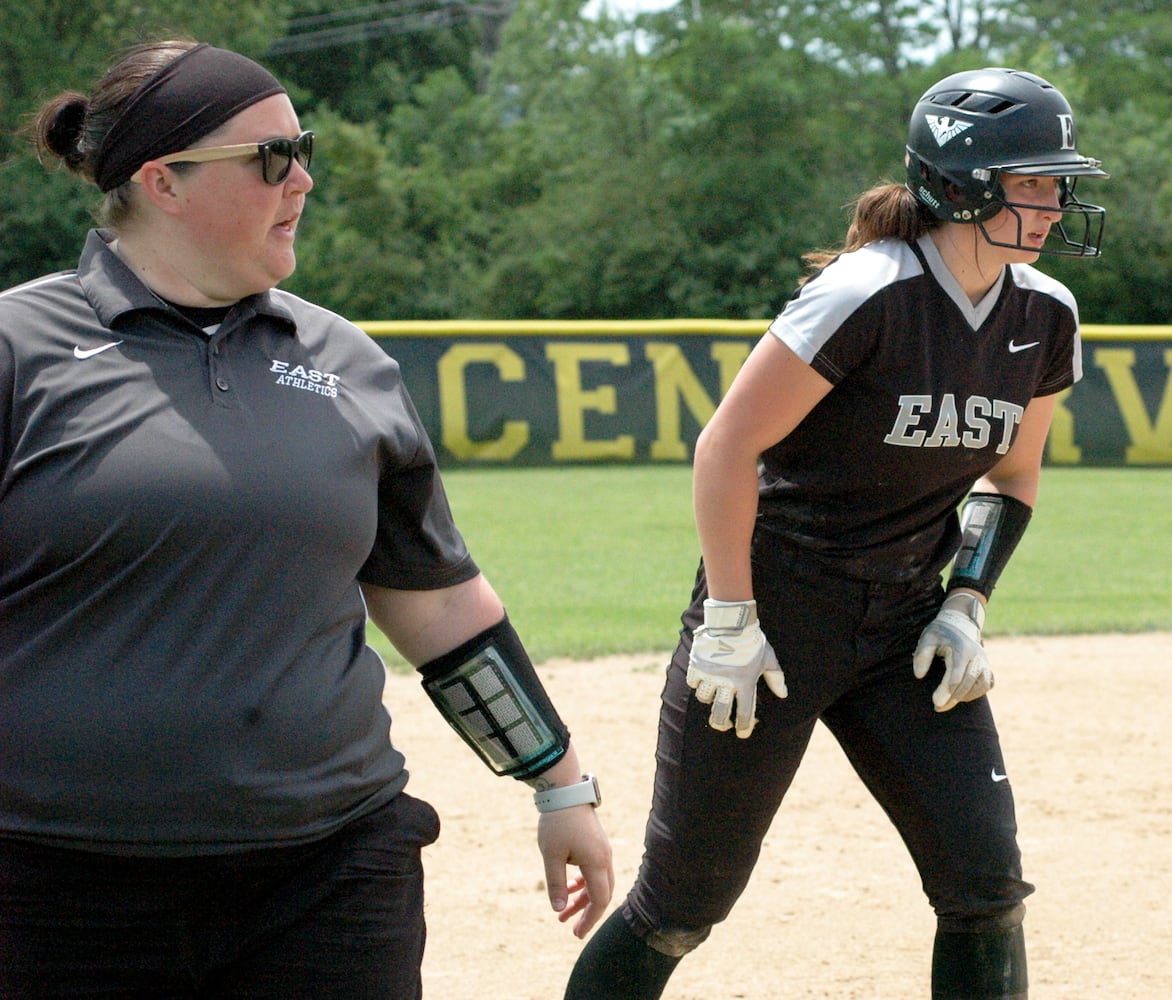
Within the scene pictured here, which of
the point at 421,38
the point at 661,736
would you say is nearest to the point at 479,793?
the point at 661,736

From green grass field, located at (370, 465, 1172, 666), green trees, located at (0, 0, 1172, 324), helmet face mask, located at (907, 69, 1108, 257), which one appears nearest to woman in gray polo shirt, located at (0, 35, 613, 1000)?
helmet face mask, located at (907, 69, 1108, 257)

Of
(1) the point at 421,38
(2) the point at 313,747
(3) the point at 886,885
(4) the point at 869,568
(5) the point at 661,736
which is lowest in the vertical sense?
(1) the point at 421,38

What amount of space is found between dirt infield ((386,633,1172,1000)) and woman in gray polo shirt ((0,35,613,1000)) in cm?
215

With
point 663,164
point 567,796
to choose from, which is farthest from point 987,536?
point 663,164

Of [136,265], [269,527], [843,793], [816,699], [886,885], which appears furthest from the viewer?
[843,793]

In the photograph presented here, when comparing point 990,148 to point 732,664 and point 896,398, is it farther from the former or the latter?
point 732,664

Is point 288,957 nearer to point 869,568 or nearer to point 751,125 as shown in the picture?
point 869,568

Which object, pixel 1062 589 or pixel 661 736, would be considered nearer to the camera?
pixel 661 736

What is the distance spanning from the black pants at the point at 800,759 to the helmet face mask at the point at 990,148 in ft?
2.68

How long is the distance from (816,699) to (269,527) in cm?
152

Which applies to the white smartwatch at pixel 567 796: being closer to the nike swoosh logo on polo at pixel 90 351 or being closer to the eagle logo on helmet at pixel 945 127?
the nike swoosh logo on polo at pixel 90 351

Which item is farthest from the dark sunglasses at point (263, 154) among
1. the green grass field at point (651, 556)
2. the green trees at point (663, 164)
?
the green trees at point (663, 164)

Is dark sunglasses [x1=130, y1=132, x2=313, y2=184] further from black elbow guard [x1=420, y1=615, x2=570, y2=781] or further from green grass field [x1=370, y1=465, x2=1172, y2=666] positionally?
green grass field [x1=370, y1=465, x2=1172, y2=666]

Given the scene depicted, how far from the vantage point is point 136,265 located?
2.41 meters
